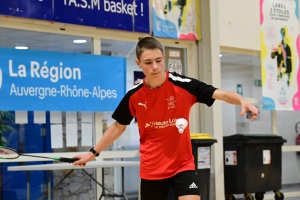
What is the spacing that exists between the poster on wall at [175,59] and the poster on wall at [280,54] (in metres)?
2.08

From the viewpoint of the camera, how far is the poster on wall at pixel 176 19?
35.4 ft

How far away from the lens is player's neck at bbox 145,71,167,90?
5.30m

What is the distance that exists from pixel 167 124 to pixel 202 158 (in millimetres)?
5032

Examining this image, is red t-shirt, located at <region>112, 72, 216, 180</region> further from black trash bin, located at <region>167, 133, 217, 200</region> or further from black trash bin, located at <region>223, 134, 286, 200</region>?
black trash bin, located at <region>223, 134, 286, 200</region>

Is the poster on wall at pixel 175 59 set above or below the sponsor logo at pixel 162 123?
above

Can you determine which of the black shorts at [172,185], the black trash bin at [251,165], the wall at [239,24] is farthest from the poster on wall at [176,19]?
the black shorts at [172,185]

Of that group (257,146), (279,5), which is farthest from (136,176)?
(279,5)

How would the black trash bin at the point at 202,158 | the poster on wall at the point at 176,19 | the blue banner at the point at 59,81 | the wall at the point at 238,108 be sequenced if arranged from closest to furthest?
1. the blue banner at the point at 59,81
2. the black trash bin at the point at 202,158
3. the poster on wall at the point at 176,19
4. the wall at the point at 238,108

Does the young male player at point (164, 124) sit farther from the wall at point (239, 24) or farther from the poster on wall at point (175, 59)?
the wall at point (239, 24)

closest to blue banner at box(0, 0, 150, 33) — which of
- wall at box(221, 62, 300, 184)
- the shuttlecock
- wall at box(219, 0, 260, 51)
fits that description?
wall at box(219, 0, 260, 51)

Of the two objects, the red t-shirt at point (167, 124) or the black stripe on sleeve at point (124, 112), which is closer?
the red t-shirt at point (167, 124)

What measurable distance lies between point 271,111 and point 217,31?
2.71 m

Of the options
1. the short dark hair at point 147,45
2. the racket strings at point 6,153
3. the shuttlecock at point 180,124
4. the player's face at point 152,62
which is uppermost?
the short dark hair at point 147,45

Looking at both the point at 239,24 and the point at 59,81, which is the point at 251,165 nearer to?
the point at 239,24
